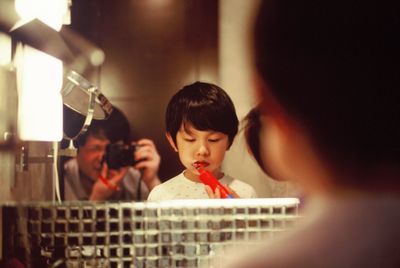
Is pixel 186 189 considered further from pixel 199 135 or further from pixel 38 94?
pixel 38 94

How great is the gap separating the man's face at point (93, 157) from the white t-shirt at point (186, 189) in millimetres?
602

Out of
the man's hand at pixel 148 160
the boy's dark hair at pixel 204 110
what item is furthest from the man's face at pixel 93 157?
the boy's dark hair at pixel 204 110

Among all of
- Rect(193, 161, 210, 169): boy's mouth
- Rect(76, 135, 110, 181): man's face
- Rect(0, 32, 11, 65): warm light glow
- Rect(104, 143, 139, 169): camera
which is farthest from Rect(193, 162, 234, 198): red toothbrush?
Rect(104, 143, 139, 169): camera

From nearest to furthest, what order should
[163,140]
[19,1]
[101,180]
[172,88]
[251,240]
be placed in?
1. [251,240]
2. [19,1]
3. [163,140]
4. [172,88]
5. [101,180]

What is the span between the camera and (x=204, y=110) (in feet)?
4.27

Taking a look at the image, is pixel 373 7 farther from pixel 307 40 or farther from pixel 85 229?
pixel 85 229

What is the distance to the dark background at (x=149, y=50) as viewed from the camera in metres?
1.86

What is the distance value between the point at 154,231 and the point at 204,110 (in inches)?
26.2

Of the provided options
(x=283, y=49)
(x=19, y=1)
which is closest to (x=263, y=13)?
(x=283, y=49)

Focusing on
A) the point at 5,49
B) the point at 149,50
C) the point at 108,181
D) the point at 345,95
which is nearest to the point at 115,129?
the point at 108,181

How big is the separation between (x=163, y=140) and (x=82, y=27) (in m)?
0.63

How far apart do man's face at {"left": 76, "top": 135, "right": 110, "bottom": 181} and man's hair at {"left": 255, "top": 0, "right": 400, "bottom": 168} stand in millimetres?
1385

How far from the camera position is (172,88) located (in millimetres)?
1931

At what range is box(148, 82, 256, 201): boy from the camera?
50.6 inches
